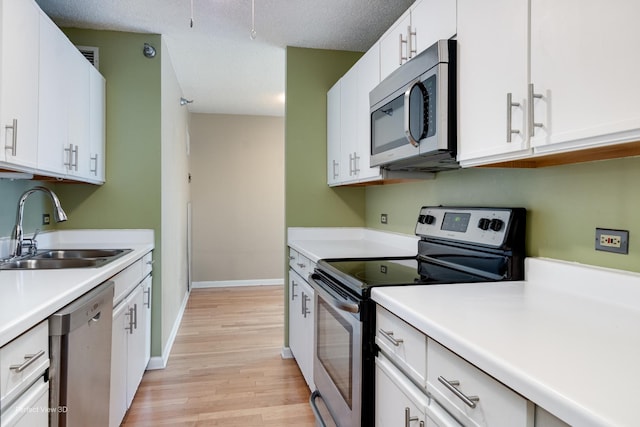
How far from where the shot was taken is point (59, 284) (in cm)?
142

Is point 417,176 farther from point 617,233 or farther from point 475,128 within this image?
point 617,233

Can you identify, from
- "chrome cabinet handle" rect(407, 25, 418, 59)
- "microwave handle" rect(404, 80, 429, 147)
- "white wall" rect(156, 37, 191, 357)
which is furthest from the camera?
"white wall" rect(156, 37, 191, 357)

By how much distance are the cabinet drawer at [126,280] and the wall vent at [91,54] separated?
1400 millimetres

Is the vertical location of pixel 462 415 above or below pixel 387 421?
above

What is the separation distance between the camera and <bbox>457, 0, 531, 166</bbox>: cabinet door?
3.83 feet

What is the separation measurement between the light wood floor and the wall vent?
217 cm

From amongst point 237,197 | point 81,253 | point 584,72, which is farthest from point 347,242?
point 237,197

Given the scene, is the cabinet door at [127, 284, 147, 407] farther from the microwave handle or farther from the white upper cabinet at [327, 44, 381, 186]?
the microwave handle

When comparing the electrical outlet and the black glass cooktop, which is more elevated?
the electrical outlet

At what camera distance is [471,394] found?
0.86m

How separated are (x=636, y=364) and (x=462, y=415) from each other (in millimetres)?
350

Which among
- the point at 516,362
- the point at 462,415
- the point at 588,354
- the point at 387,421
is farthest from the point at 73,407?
the point at 588,354

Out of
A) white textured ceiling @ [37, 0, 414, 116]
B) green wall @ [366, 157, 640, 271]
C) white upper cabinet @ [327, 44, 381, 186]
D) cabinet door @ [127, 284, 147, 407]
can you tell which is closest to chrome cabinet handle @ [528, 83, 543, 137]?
green wall @ [366, 157, 640, 271]

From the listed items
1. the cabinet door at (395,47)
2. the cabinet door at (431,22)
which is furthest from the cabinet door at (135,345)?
the cabinet door at (431,22)
